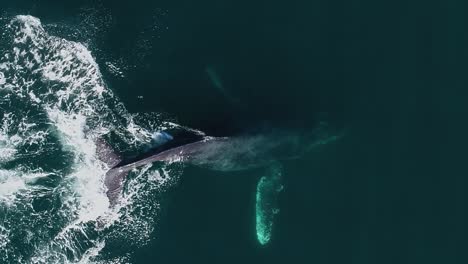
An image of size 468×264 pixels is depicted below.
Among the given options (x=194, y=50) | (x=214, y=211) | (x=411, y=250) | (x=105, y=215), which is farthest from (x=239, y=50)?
(x=411, y=250)

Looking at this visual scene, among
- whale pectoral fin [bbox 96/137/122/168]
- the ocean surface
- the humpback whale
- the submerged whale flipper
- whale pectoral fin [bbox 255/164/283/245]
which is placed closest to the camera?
the ocean surface

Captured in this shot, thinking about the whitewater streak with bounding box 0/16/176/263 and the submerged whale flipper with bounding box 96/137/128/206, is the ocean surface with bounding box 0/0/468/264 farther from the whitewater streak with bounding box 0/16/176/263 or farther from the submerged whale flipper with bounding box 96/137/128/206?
the submerged whale flipper with bounding box 96/137/128/206

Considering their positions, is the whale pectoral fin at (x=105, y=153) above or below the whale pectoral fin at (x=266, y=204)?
above

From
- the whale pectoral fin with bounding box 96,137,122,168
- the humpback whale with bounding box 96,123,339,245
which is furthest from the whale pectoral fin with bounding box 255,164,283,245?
the whale pectoral fin with bounding box 96,137,122,168

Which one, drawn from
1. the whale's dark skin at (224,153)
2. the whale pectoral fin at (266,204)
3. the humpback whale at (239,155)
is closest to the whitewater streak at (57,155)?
the whale's dark skin at (224,153)

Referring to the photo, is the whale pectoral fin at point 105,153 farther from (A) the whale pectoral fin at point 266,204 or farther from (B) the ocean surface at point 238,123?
(A) the whale pectoral fin at point 266,204

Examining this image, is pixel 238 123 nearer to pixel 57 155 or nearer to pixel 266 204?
pixel 266 204

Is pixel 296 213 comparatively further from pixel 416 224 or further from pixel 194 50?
pixel 194 50
